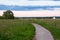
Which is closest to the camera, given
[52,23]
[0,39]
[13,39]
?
[0,39]

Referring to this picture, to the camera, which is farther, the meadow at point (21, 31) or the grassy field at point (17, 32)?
the meadow at point (21, 31)

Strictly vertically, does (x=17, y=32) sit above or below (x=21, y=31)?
above

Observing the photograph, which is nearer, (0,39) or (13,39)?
(0,39)

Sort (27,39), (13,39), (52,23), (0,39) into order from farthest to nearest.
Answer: (52,23) → (27,39) → (13,39) → (0,39)

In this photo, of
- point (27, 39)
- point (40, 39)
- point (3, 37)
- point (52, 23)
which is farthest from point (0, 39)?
point (52, 23)

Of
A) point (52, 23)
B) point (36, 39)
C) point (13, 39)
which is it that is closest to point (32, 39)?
point (36, 39)

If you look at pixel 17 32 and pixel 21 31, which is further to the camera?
pixel 21 31

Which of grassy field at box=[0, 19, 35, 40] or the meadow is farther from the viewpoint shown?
the meadow

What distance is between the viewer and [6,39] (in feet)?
38.0

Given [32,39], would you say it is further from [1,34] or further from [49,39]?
[1,34]

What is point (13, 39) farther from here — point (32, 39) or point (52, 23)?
point (52, 23)

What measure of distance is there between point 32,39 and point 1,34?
227cm

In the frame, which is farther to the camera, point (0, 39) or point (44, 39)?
point (44, 39)

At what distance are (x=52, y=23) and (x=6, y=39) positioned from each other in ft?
49.6
